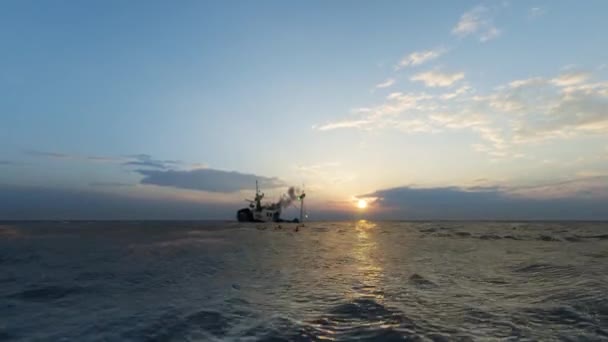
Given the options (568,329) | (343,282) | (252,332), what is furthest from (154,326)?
(568,329)

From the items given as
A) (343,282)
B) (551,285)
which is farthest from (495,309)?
(343,282)

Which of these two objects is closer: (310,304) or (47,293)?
(310,304)

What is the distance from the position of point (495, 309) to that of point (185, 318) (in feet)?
35.6

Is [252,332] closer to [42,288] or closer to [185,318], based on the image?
[185,318]

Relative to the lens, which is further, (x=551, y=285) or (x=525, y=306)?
(x=551, y=285)

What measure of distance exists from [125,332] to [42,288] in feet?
37.5

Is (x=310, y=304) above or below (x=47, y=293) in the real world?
above

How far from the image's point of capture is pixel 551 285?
17.3 metres

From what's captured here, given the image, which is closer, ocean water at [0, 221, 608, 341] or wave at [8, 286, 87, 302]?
ocean water at [0, 221, 608, 341]

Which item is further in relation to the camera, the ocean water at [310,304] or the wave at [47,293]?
the wave at [47,293]

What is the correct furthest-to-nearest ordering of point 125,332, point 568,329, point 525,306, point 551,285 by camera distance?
point 551,285 < point 525,306 < point 125,332 < point 568,329

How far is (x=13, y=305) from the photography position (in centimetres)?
1495

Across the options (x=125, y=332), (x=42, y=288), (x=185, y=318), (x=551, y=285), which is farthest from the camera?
(x=42, y=288)

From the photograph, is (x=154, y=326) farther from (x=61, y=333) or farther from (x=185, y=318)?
(x=61, y=333)
